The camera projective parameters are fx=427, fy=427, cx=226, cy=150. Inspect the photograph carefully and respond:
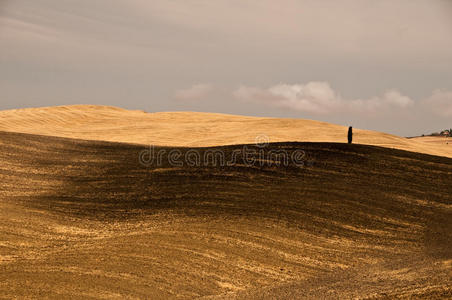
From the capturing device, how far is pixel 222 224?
380 inches

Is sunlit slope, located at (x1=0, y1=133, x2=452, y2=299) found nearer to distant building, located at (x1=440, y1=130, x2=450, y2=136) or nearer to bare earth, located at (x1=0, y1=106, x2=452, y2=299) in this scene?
bare earth, located at (x1=0, y1=106, x2=452, y2=299)

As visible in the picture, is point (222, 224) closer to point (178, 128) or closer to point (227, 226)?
point (227, 226)

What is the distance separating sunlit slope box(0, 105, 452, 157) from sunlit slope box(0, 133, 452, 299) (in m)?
4.10

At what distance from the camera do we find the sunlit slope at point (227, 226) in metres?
6.98

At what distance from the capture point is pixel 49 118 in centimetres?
2656

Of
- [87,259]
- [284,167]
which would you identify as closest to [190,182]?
[284,167]

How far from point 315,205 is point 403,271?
3295 millimetres

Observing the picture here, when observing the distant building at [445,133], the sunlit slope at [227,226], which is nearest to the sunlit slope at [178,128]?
the sunlit slope at [227,226]

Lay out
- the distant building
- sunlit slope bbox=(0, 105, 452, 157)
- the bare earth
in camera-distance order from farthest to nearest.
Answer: the distant building < sunlit slope bbox=(0, 105, 452, 157) < the bare earth

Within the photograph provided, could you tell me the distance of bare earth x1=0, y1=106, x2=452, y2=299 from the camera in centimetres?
696

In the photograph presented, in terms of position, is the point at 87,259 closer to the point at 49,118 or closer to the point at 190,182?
the point at 190,182

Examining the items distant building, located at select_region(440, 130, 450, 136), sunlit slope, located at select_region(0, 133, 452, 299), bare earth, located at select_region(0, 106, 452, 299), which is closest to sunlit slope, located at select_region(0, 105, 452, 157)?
bare earth, located at select_region(0, 106, 452, 299)

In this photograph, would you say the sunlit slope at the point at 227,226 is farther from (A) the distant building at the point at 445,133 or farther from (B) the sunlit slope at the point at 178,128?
(A) the distant building at the point at 445,133

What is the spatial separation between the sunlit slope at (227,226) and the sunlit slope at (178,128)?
4.10 meters
